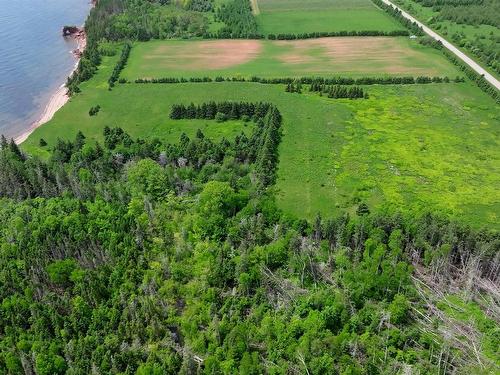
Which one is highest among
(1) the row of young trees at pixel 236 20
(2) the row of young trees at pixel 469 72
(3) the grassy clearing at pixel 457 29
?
(1) the row of young trees at pixel 236 20

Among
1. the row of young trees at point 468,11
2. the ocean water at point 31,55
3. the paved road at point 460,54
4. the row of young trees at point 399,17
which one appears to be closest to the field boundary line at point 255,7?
the row of young trees at point 399,17

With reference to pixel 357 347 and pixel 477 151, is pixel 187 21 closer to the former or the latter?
pixel 477 151

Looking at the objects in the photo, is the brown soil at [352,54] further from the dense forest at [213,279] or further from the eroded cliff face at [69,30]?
the eroded cliff face at [69,30]

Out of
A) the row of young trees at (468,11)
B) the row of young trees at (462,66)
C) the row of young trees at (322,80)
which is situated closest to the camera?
the row of young trees at (462,66)

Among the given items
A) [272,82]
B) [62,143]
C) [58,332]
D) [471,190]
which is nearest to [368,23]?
[272,82]

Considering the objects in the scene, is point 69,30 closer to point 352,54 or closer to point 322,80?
point 322,80

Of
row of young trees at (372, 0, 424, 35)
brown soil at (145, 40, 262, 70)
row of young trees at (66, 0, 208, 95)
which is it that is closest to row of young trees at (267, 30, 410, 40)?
row of young trees at (372, 0, 424, 35)
